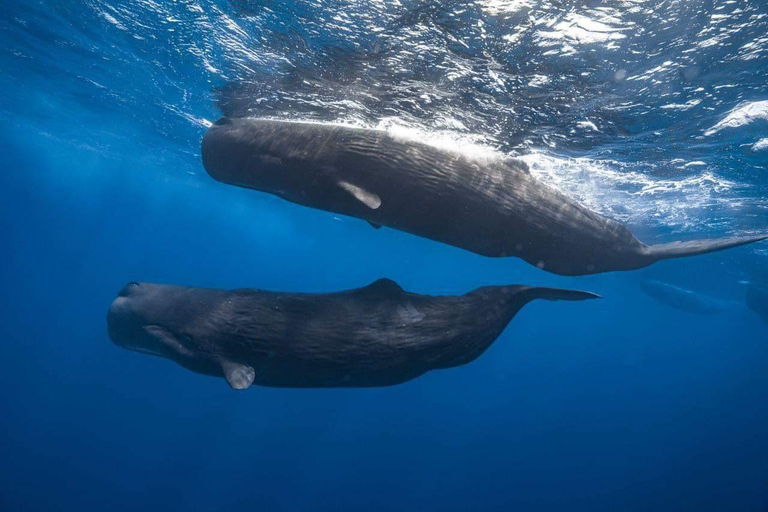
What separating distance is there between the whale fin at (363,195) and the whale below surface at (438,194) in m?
0.01

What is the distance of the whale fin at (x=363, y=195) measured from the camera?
4.04 m

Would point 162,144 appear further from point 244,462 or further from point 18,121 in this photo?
point 244,462

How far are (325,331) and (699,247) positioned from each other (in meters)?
4.69

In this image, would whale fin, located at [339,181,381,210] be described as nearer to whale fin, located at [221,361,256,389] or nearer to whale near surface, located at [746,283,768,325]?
whale fin, located at [221,361,256,389]

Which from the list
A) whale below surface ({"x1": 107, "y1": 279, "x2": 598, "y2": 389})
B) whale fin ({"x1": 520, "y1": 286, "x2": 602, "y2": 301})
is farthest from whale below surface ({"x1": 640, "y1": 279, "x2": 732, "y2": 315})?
whale below surface ({"x1": 107, "y1": 279, "x2": 598, "y2": 389})

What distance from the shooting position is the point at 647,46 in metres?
6.41

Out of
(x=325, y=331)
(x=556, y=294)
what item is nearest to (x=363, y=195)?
(x=325, y=331)

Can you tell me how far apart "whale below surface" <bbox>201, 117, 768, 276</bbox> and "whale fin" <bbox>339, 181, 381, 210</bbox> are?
0.04 feet

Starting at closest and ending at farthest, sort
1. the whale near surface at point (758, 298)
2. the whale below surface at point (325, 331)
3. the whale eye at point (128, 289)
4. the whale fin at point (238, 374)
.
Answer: the whale fin at point (238, 374), the whale below surface at point (325, 331), the whale eye at point (128, 289), the whale near surface at point (758, 298)

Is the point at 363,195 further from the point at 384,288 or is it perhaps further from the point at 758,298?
the point at 758,298

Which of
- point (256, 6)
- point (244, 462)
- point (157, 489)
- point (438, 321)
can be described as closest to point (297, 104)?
point (256, 6)

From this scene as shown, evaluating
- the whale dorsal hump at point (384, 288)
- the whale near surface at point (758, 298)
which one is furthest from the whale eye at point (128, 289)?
the whale near surface at point (758, 298)

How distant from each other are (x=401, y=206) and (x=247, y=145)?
92.8 inches

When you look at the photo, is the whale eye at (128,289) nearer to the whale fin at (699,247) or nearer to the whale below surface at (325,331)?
the whale below surface at (325,331)
